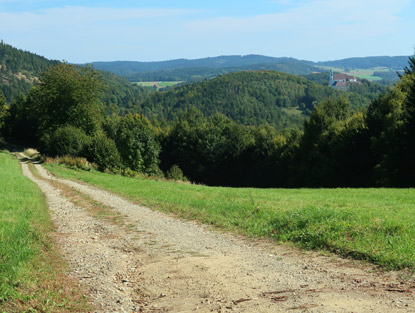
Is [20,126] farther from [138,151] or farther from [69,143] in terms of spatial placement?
[138,151]

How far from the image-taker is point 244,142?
86.5 metres

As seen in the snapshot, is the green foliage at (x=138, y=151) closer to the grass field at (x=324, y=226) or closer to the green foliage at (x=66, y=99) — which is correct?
the green foliage at (x=66, y=99)

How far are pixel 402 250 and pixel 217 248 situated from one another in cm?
488

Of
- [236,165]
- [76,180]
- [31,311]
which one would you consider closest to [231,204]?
[31,311]

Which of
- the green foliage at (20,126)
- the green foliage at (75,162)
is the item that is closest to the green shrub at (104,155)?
the green foliage at (75,162)

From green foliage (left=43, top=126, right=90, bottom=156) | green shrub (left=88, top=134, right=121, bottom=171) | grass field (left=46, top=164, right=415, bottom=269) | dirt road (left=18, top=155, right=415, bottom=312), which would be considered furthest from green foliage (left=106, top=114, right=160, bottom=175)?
dirt road (left=18, top=155, right=415, bottom=312)

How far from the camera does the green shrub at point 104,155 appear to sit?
46.3 metres

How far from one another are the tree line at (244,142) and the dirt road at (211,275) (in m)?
29.3

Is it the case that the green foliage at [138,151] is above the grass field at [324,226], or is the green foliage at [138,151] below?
below

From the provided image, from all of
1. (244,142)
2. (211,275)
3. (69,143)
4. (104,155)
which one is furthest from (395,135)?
(244,142)

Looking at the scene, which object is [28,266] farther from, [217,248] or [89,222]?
[89,222]

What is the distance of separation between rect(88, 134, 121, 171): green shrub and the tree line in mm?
127

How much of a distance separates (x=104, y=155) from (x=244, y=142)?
1792 inches

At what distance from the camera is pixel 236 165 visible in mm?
85938
